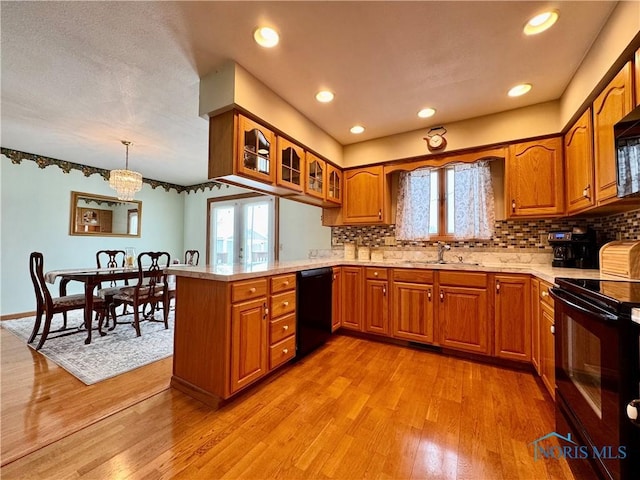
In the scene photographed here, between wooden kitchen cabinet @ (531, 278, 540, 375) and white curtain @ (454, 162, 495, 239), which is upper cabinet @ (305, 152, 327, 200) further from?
wooden kitchen cabinet @ (531, 278, 540, 375)

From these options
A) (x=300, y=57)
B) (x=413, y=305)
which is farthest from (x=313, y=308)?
(x=300, y=57)

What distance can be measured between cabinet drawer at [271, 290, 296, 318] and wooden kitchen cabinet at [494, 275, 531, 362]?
179 cm

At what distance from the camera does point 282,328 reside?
2.23 metres

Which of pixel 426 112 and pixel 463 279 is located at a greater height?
pixel 426 112

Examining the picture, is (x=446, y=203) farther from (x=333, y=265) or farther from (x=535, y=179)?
(x=333, y=265)

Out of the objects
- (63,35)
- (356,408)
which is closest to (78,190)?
(63,35)

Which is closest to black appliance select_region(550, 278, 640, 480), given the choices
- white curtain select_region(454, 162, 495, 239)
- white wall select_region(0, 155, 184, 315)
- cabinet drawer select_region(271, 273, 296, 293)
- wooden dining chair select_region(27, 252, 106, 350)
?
white curtain select_region(454, 162, 495, 239)

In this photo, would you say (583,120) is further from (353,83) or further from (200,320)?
(200,320)

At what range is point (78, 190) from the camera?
4516 millimetres

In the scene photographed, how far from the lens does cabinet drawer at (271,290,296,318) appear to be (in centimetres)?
213

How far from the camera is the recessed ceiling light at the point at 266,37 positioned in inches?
65.6

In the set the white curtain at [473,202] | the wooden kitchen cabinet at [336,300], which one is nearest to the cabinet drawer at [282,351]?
the wooden kitchen cabinet at [336,300]

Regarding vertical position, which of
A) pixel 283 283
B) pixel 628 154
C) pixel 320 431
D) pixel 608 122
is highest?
pixel 608 122

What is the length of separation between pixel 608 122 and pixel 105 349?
4.46m
